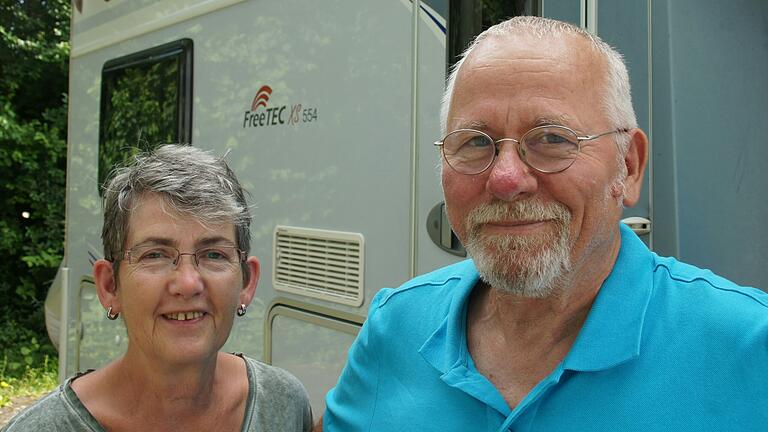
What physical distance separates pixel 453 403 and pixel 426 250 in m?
1.12

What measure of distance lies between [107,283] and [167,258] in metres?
0.20

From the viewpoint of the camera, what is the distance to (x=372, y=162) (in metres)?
2.87

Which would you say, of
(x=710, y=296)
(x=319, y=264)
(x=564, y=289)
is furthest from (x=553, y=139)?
(x=319, y=264)

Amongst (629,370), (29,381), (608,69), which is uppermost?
(608,69)

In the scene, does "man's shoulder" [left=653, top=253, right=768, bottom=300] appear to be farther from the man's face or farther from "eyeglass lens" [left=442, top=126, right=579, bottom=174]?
"eyeglass lens" [left=442, top=126, right=579, bottom=174]

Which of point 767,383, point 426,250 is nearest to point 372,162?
point 426,250

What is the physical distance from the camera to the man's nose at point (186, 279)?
5.54 ft

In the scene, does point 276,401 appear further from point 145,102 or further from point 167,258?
point 145,102

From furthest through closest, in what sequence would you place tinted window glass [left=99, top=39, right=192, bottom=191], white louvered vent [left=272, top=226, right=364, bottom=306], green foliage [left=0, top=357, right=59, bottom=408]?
green foliage [left=0, top=357, right=59, bottom=408] < tinted window glass [left=99, top=39, right=192, bottom=191] < white louvered vent [left=272, top=226, right=364, bottom=306]

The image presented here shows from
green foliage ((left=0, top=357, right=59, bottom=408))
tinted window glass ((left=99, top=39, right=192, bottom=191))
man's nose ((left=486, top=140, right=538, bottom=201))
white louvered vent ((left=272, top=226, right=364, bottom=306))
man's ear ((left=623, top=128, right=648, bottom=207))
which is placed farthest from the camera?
green foliage ((left=0, top=357, right=59, bottom=408))

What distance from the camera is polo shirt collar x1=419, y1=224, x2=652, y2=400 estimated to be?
56.2 inches

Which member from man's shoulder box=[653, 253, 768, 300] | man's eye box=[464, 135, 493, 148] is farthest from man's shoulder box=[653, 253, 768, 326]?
man's eye box=[464, 135, 493, 148]

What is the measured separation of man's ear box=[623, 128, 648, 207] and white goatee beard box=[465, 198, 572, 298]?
185 millimetres

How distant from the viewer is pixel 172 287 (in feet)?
5.56
